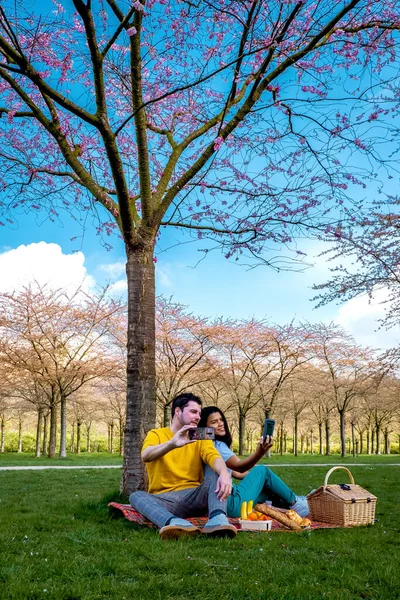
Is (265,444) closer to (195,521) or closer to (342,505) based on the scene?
(195,521)

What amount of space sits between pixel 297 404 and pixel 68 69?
31051 millimetres

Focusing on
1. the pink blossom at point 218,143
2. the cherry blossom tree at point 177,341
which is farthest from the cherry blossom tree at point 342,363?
the pink blossom at point 218,143

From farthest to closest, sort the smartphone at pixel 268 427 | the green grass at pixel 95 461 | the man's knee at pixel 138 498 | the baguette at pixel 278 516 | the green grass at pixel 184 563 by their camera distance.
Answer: the green grass at pixel 95 461, the baguette at pixel 278 516, the man's knee at pixel 138 498, the smartphone at pixel 268 427, the green grass at pixel 184 563

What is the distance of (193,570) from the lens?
331 cm

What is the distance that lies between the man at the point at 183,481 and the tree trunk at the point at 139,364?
63.4 inches

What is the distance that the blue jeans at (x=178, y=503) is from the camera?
437 centimetres

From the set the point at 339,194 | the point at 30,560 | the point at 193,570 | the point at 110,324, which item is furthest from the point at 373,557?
the point at 110,324

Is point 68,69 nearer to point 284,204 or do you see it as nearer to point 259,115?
point 259,115

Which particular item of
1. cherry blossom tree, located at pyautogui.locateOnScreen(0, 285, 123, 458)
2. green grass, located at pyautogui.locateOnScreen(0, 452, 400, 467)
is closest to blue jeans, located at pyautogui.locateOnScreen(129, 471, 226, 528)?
green grass, located at pyautogui.locateOnScreen(0, 452, 400, 467)

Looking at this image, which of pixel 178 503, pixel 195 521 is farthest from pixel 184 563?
pixel 195 521

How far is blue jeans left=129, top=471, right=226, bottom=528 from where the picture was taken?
4367 millimetres

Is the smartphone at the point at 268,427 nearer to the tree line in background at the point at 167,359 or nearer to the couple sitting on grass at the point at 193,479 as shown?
the couple sitting on grass at the point at 193,479

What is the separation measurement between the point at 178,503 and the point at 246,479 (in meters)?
0.75

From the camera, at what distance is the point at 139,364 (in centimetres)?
660
